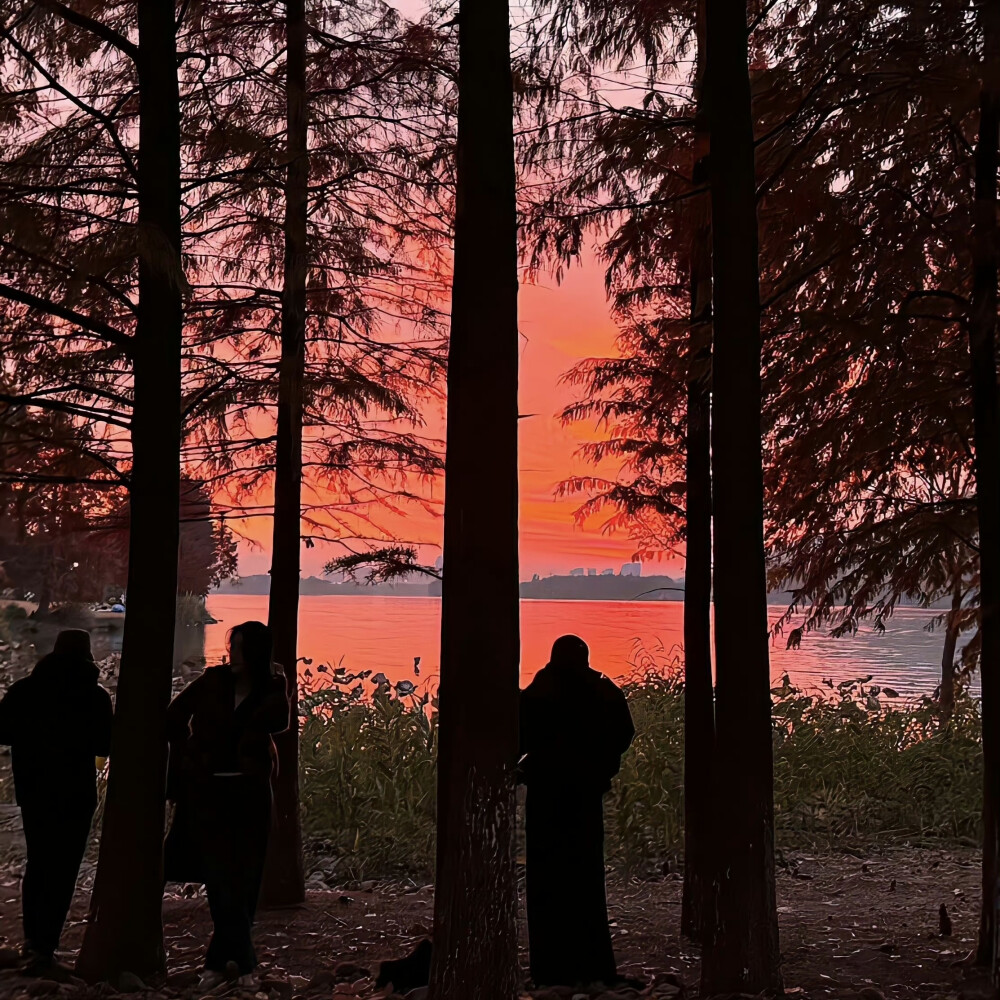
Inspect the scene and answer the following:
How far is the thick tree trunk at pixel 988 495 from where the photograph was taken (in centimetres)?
625

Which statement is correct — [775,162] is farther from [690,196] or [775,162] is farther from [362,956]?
[362,956]

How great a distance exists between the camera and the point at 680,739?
40.3 ft

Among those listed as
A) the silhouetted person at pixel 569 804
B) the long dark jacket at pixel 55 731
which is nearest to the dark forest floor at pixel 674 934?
the silhouetted person at pixel 569 804

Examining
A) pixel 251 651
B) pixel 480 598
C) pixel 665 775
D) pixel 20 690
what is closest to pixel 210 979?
pixel 251 651

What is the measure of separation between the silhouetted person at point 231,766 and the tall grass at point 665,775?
3165 millimetres

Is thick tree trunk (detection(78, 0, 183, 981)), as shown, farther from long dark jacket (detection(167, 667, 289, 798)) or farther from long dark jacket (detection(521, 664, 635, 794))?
long dark jacket (detection(521, 664, 635, 794))

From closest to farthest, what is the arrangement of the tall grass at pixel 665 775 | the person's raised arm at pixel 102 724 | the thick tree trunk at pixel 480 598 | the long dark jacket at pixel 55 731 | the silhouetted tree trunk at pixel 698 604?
the thick tree trunk at pixel 480 598
the long dark jacket at pixel 55 731
the person's raised arm at pixel 102 724
the silhouetted tree trunk at pixel 698 604
the tall grass at pixel 665 775

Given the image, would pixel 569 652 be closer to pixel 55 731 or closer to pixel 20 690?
pixel 55 731

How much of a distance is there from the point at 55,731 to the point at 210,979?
5.70 feet

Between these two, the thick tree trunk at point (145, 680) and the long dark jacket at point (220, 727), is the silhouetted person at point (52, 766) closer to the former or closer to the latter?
the thick tree trunk at point (145, 680)

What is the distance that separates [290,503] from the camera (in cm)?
840

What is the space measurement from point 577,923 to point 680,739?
247 inches

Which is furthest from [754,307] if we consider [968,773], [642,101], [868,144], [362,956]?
[968,773]

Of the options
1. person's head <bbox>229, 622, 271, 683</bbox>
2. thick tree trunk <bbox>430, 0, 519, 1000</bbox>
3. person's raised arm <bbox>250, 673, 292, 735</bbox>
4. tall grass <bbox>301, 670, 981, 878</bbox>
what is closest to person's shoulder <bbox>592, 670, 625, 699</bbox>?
thick tree trunk <bbox>430, 0, 519, 1000</bbox>
